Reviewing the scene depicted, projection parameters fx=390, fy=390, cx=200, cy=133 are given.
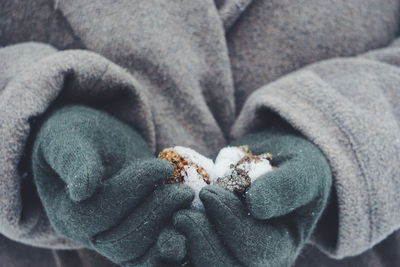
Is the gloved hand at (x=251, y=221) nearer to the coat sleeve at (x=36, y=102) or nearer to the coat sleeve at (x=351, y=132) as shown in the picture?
→ the coat sleeve at (x=351, y=132)

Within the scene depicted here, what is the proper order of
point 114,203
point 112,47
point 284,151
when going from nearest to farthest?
point 114,203 → point 284,151 → point 112,47

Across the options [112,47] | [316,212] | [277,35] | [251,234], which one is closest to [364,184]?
[316,212]

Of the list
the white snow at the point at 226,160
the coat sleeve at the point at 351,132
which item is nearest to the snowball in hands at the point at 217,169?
the white snow at the point at 226,160

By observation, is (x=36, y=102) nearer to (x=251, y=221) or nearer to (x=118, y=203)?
(x=118, y=203)

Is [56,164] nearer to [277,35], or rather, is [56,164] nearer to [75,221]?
[75,221]

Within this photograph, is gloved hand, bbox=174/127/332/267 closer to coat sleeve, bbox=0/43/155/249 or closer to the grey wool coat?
the grey wool coat

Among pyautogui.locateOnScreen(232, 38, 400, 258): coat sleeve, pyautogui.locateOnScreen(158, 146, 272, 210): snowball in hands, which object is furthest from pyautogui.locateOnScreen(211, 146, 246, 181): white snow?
pyautogui.locateOnScreen(232, 38, 400, 258): coat sleeve
